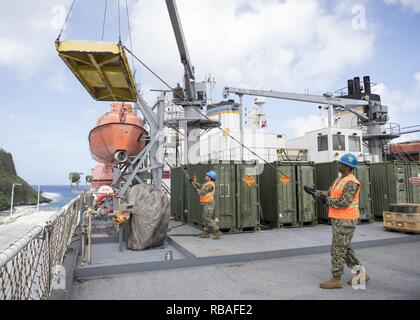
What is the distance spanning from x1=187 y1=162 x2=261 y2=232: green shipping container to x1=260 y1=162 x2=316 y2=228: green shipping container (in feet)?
2.63

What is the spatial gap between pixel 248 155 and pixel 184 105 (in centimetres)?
1364

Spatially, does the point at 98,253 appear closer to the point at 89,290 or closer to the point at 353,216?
the point at 89,290

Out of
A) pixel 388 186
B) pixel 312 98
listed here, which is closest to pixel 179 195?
pixel 388 186

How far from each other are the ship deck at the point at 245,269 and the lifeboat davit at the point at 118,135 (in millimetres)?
3789

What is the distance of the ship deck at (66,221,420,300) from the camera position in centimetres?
425

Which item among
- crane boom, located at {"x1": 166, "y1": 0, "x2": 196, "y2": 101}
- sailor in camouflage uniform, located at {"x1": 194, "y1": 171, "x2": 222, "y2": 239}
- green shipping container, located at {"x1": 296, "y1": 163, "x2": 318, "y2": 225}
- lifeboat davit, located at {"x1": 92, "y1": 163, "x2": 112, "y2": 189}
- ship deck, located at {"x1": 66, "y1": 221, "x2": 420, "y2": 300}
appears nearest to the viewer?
ship deck, located at {"x1": 66, "y1": 221, "x2": 420, "y2": 300}

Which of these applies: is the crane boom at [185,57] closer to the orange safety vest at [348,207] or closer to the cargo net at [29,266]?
the orange safety vest at [348,207]

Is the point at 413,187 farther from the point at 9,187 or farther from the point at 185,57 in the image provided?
the point at 9,187

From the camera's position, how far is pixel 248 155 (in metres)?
24.2

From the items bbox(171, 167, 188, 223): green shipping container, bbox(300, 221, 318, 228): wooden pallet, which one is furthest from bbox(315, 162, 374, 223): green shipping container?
bbox(171, 167, 188, 223): green shipping container

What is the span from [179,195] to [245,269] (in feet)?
20.6
